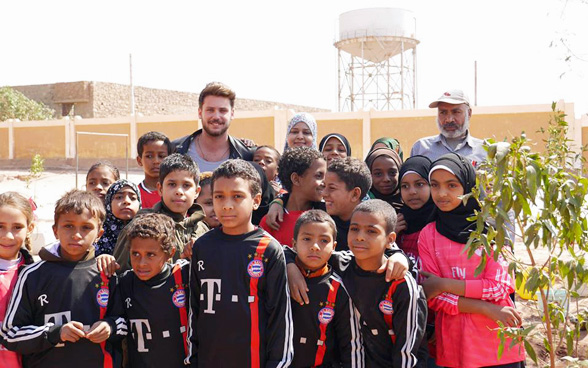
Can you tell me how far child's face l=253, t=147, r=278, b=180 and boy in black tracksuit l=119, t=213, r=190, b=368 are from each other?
1.54m

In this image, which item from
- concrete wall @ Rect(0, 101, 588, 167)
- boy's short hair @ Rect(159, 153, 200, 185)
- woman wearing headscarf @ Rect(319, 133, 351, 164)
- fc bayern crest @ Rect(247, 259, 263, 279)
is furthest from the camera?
concrete wall @ Rect(0, 101, 588, 167)

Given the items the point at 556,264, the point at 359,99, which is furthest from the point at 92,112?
the point at 556,264

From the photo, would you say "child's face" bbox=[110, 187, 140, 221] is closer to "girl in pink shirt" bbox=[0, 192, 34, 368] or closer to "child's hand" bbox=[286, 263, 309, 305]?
"girl in pink shirt" bbox=[0, 192, 34, 368]

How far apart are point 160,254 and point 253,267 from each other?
509 mm

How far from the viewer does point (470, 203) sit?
3.09m

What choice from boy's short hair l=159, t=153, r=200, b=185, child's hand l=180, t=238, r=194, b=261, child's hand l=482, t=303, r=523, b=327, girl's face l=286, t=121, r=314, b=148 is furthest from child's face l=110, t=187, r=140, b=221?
child's hand l=482, t=303, r=523, b=327

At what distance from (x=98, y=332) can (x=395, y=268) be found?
1.43m

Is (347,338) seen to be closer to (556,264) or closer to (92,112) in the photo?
(556,264)

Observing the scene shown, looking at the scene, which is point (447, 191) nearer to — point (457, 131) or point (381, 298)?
point (381, 298)

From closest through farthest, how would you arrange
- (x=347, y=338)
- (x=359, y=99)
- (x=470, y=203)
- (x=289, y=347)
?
(x=289, y=347), (x=347, y=338), (x=470, y=203), (x=359, y=99)

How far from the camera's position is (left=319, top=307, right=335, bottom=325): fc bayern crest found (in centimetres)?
278

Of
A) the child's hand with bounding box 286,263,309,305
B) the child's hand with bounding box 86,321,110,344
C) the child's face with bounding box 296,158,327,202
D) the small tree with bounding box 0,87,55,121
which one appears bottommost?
the child's hand with bounding box 86,321,110,344

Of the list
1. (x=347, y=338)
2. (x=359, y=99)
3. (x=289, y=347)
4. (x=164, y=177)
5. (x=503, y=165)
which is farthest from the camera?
(x=359, y=99)

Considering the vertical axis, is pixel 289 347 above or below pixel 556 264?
below
